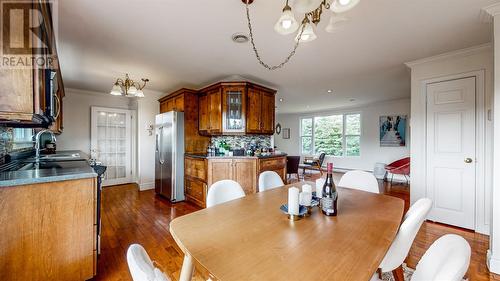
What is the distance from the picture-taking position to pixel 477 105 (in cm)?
261

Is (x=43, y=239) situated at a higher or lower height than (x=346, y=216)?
lower

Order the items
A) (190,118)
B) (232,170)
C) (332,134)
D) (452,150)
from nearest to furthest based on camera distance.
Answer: (452,150) < (232,170) < (190,118) < (332,134)

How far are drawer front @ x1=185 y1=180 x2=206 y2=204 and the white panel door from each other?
347 centimetres

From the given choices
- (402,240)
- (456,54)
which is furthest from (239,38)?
(456,54)

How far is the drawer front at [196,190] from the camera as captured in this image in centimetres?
355

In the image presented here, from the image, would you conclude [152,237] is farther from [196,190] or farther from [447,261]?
[447,261]

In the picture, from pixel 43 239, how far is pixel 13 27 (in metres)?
1.41

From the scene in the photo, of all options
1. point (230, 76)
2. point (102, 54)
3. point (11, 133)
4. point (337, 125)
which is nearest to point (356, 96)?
point (337, 125)

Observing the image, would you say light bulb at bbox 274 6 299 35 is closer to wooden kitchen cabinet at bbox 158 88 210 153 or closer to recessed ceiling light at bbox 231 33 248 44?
recessed ceiling light at bbox 231 33 248 44

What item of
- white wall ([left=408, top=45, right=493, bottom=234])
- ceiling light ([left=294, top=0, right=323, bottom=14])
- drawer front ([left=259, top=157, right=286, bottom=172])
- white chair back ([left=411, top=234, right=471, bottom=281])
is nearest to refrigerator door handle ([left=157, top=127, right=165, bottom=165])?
drawer front ([left=259, top=157, right=286, bottom=172])

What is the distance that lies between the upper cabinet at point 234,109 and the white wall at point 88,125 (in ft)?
5.51

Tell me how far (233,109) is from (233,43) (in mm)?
1481

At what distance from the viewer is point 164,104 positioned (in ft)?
15.9

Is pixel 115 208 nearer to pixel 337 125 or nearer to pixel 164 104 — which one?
pixel 164 104
